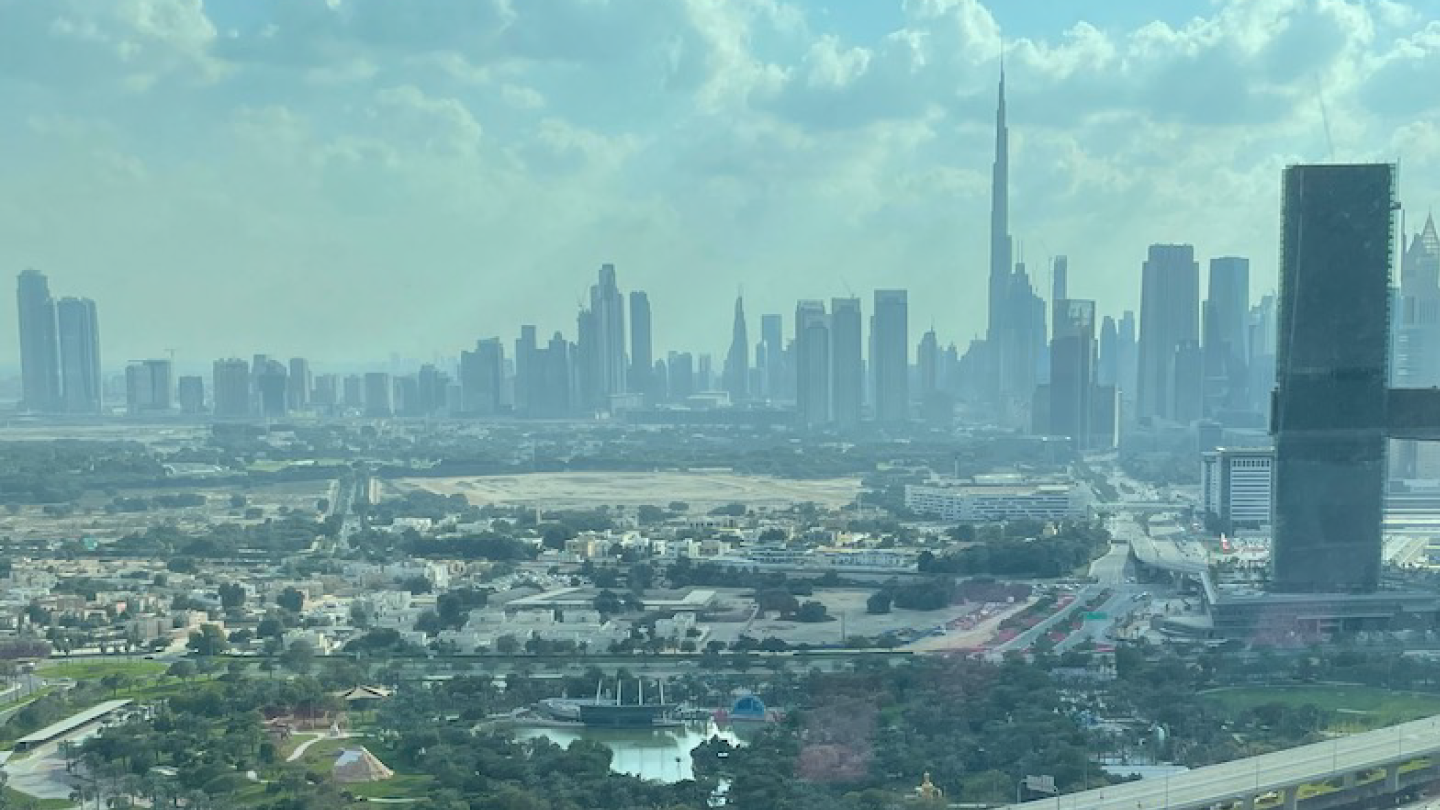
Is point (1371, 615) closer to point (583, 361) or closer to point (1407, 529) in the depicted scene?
point (1407, 529)

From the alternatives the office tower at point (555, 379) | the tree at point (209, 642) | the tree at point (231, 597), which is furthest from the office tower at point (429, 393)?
the tree at point (209, 642)

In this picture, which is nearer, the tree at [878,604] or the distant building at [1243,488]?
the tree at [878,604]

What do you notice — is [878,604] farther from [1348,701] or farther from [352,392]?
[352,392]

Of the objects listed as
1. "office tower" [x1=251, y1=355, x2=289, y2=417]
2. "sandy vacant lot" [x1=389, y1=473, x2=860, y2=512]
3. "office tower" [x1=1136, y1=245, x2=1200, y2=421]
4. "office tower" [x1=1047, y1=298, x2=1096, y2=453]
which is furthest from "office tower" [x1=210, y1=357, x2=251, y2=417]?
"office tower" [x1=1136, y1=245, x2=1200, y2=421]

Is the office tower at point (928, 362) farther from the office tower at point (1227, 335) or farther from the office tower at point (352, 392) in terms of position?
the office tower at point (352, 392)

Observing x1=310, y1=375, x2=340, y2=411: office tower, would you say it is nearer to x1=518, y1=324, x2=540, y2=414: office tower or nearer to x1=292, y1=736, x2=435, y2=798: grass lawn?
x1=518, y1=324, x2=540, y2=414: office tower

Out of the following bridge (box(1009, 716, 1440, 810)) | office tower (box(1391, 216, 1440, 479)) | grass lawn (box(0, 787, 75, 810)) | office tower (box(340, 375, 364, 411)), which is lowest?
grass lawn (box(0, 787, 75, 810))

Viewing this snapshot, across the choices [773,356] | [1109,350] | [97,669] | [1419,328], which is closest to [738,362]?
[773,356]
